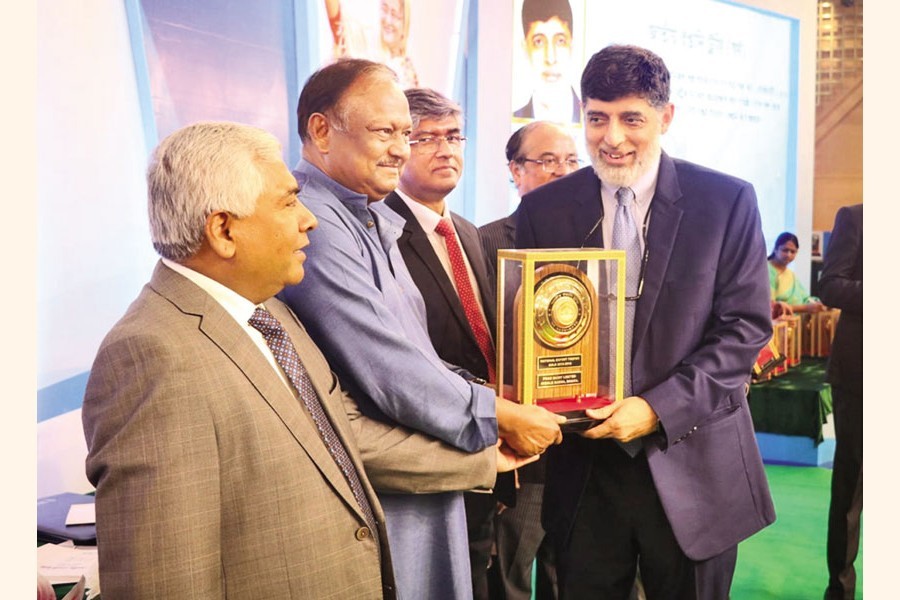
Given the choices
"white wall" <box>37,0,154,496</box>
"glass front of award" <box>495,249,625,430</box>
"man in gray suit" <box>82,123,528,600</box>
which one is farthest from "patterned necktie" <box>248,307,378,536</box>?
"white wall" <box>37,0,154,496</box>

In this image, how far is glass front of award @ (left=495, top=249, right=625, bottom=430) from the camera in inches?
91.3

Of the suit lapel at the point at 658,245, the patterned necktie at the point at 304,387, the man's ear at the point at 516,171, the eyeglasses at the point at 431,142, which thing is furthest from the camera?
the man's ear at the point at 516,171

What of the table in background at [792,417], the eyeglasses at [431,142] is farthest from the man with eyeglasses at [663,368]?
the table in background at [792,417]

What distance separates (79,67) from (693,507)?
2323 millimetres

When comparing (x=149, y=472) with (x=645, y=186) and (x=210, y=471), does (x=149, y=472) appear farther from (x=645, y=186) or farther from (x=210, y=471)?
(x=645, y=186)

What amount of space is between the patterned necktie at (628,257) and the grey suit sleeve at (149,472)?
124 cm

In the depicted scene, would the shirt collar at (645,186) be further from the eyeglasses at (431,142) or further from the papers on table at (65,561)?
the papers on table at (65,561)

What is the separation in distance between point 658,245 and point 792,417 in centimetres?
455

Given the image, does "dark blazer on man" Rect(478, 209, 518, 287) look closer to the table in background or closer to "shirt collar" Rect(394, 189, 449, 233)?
"shirt collar" Rect(394, 189, 449, 233)

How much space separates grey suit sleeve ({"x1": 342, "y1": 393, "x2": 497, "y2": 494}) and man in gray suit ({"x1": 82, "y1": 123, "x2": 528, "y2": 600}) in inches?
5.2

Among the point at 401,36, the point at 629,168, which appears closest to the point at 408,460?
the point at 629,168

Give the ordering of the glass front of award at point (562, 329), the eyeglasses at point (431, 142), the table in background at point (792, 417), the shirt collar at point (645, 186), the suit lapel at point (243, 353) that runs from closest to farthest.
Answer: the suit lapel at point (243, 353) < the glass front of award at point (562, 329) < the shirt collar at point (645, 186) < the eyeglasses at point (431, 142) < the table in background at point (792, 417)

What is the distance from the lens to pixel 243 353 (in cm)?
165

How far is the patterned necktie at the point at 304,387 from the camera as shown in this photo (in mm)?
1771
